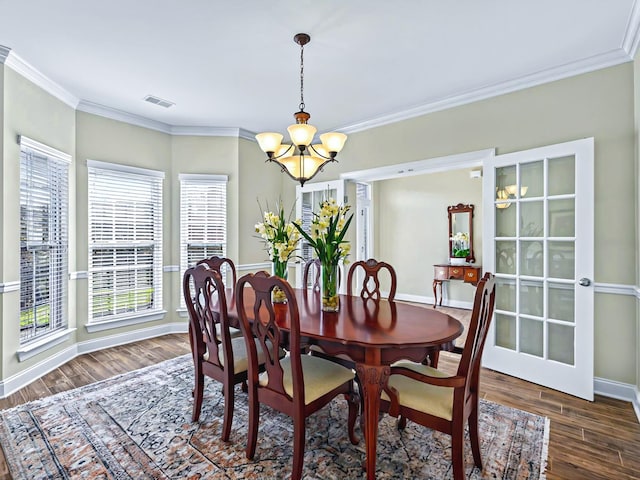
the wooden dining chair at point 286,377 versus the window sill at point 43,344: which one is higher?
the wooden dining chair at point 286,377

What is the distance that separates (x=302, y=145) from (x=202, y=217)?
259 centimetres

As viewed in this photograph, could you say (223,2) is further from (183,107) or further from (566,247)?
(566,247)

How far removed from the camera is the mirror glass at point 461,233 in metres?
6.06

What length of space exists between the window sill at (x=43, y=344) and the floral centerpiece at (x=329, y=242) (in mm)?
2839

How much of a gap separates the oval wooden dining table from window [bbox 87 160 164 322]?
2721 mm

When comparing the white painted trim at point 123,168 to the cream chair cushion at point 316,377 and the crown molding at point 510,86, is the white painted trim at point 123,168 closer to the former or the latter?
the crown molding at point 510,86

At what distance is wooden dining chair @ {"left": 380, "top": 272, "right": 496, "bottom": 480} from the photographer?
1.64 m

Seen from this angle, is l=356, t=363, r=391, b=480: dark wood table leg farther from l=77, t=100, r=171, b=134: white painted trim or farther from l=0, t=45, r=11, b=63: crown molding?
l=77, t=100, r=171, b=134: white painted trim

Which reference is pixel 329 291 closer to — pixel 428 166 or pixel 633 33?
pixel 428 166

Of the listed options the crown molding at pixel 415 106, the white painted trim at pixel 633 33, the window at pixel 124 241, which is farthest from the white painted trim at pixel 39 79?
the white painted trim at pixel 633 33

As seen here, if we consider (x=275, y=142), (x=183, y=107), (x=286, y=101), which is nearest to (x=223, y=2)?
(x=275, y=142)

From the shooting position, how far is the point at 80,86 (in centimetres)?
347

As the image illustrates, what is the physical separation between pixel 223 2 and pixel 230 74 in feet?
3.34

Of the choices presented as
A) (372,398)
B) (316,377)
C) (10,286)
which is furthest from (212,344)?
(10,286)
